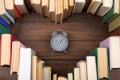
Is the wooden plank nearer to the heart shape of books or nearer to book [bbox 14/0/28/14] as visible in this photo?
the heart shape of books

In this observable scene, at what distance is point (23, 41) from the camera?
1169mm

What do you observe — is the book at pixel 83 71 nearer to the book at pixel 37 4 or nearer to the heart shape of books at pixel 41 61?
the heart shape of books at pixel 41 61

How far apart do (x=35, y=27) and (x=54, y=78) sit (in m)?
0.28

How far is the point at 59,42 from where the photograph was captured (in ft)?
3.70

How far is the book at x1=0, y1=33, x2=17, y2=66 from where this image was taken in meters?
1.00

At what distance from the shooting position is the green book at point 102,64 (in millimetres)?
986

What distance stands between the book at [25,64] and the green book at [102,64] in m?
0.28

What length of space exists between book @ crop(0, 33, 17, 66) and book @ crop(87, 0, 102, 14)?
1.25ft

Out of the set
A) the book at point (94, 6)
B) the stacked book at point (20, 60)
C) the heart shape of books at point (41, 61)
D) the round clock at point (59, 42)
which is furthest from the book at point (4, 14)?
the book at point (94, 6)

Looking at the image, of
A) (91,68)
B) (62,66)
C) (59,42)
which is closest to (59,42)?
(59,42)

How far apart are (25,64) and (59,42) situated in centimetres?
23

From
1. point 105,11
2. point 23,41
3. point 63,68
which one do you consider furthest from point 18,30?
point 105,11

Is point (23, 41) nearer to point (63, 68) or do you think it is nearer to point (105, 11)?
point (63, 68)

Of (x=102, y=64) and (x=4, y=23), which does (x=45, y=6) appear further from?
(x=102, y=64)
